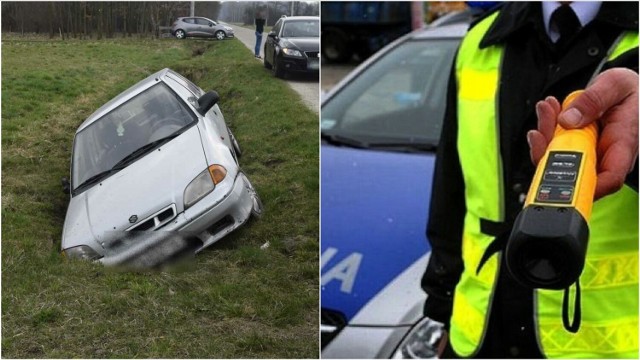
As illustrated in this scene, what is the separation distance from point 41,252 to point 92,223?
136 mm

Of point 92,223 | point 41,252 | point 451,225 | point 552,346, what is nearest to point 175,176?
point 92,223

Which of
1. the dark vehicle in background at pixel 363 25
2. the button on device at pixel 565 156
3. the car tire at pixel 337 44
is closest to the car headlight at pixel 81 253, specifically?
the button on device at pixel 565 156

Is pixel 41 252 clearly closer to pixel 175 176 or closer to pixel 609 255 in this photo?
pixel 175 176

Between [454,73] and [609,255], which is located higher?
[454,73]

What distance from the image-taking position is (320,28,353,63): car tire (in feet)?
21.8

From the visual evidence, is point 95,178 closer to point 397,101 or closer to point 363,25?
point 397,101

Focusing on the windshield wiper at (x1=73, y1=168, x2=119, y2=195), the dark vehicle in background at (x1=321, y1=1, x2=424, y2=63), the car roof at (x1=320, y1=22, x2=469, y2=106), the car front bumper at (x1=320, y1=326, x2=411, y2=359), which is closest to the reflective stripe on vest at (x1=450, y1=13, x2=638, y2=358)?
the car front bumper at (x1=320, y1=326, x2=411, y2=359)

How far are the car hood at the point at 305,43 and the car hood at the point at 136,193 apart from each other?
0.95ft

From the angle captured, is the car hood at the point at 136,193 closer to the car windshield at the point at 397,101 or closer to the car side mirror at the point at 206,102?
the car side mirror at the point at 206,102

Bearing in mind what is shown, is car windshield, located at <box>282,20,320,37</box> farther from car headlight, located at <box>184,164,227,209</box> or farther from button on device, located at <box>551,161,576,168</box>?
button on device, located at <box>551,161,576,168</box>

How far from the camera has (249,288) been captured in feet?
5.85

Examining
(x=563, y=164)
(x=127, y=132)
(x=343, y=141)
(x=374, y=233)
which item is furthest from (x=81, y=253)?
(x=343, y=141)

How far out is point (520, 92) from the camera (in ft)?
4.86

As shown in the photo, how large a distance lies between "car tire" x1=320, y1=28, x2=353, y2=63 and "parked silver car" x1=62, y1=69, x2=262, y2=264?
458 cm
